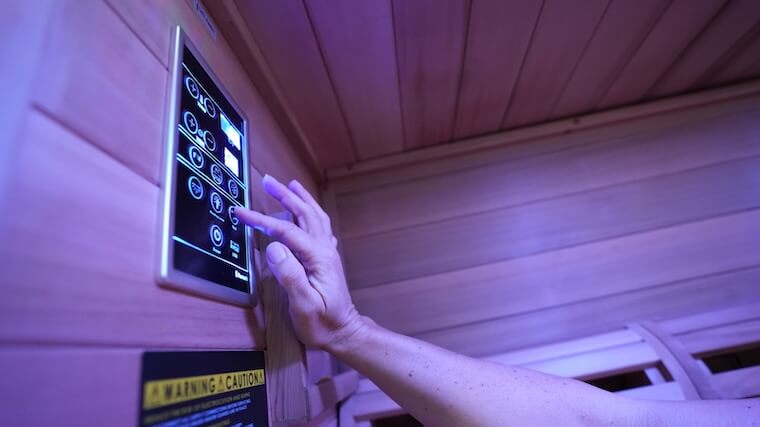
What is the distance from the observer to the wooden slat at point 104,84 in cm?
30

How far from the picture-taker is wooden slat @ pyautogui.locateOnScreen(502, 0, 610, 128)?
0.87 m

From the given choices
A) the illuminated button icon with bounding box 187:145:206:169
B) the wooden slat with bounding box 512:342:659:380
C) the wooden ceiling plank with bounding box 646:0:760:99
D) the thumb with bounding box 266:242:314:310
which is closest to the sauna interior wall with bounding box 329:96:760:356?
the wooden ceiling plank with bounding box 646:0:760:99

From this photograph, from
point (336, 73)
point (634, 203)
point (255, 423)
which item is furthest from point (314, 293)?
point (634, 203)

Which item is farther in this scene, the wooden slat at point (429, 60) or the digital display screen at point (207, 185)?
the wooden slat at point (429, 60)

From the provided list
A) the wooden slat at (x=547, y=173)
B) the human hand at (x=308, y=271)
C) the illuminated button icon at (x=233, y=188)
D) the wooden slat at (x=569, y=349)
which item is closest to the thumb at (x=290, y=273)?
the human hand at (x=308, y=271)

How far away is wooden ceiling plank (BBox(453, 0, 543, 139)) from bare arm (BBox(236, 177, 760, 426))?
592mm

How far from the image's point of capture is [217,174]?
0.54 m

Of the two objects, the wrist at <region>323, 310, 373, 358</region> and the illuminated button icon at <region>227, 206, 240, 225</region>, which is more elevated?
the illuminated button icon at <region>227, 206, 240, 225</region>

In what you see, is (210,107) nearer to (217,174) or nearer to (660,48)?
(217,174)

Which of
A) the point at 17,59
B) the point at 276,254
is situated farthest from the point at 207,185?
the point at 17,59

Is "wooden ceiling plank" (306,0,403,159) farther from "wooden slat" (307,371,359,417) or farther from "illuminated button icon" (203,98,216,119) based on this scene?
"wooden slat" (307,371,359,417)

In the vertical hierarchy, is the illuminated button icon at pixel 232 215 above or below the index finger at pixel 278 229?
above

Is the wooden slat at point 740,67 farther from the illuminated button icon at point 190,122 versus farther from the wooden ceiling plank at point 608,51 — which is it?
the illuminated button icon at point 190,122

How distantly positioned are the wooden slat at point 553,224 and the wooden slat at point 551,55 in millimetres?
328
